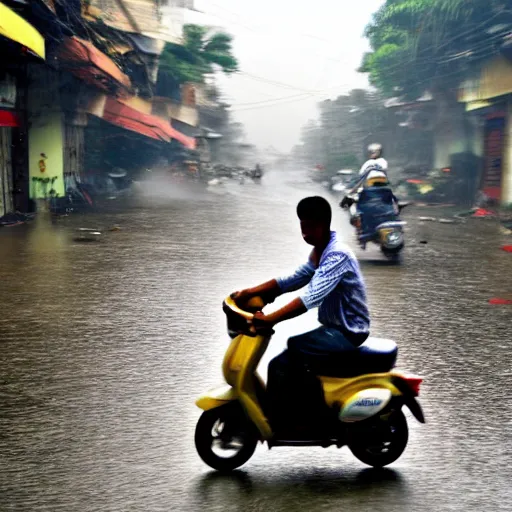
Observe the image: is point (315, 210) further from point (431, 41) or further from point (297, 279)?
point (431, 41)

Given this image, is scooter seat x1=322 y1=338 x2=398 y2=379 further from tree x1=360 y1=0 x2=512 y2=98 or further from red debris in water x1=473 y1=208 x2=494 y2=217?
tree x1=360 y1=0 x2=512 y2=98

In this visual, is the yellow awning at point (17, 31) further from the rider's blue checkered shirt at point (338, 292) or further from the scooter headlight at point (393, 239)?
the rider's blue checkered shirt at point (338, 292)

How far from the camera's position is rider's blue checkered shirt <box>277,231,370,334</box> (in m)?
4.48

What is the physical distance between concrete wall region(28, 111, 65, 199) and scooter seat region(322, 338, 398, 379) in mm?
20197

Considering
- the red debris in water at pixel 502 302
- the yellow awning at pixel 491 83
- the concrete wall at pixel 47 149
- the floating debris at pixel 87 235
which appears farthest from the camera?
the yellow awning at pixel 491 83

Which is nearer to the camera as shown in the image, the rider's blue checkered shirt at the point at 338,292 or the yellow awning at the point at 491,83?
the rider's blue checkered shirt at the point at 338,292

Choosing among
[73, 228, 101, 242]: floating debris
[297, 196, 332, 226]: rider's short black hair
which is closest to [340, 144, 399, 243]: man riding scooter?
[73, 228, 101, 242]: floating debris

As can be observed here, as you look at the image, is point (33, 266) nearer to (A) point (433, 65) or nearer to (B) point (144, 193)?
(B) point (144, 193)

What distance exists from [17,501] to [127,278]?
737 centimetres

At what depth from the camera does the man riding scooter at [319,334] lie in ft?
15.0

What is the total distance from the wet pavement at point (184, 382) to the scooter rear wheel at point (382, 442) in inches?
3.2

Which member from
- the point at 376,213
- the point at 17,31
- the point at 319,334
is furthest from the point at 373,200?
the point at 319,334

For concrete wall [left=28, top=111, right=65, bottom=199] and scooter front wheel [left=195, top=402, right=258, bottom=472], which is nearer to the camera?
scooter front wheel [left=195, top=402, right=258, bottom=472]

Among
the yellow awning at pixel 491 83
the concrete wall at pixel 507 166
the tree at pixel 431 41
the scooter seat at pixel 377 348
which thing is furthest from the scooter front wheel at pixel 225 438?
the tree at pixel 431 41
